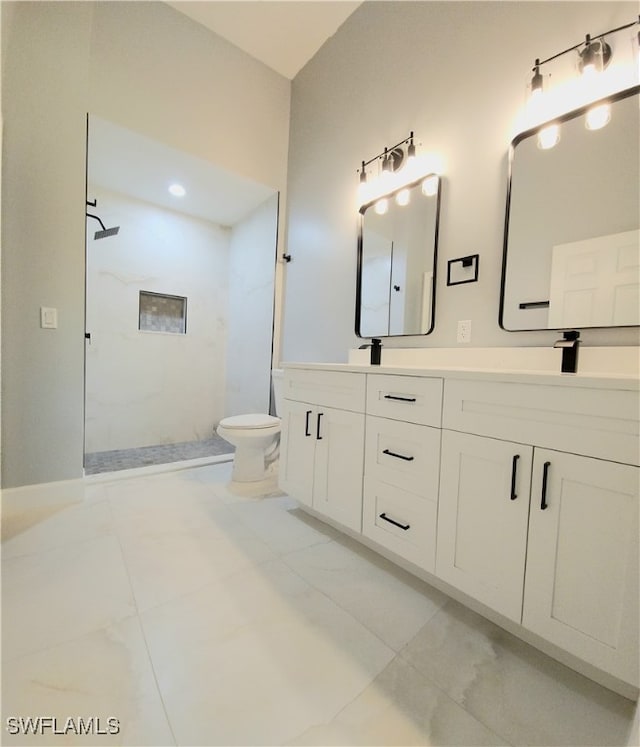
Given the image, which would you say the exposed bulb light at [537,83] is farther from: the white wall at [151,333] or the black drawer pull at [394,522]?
the white wall at [151,333]

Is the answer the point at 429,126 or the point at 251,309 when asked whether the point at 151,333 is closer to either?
the point at 251,309

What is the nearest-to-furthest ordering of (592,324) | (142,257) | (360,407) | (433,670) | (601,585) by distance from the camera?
(601,585) < (433,670) < (592,324) < (360,407) < (142,257)

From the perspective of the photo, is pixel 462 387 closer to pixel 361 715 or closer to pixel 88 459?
pixel 361 715

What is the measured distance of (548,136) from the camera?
1298mm

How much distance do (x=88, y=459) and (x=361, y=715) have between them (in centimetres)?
282

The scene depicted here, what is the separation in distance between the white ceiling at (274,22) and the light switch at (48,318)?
2.24 metres

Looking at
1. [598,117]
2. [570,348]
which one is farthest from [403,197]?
[570,348]

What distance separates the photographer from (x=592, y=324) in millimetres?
1202

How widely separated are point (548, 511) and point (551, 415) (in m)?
0.26

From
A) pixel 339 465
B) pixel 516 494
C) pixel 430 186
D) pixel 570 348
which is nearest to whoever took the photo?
pixel 516 494

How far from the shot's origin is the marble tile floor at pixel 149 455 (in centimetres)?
257

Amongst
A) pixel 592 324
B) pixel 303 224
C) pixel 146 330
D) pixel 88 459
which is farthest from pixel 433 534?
pixel 146 330

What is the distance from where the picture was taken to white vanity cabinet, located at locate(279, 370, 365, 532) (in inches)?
56.2

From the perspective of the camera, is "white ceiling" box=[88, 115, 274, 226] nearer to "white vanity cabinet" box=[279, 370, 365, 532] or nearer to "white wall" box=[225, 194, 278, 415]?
"white wall" box=[225, 194, 278, 415]
